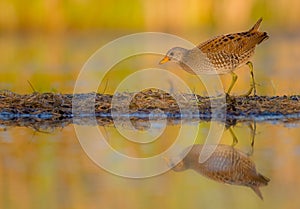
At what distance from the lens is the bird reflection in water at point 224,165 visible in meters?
4.99

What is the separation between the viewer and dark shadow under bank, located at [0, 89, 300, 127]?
6.86 m

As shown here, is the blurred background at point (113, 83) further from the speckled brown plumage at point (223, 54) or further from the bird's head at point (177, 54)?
the bird's head at point (177, 54)

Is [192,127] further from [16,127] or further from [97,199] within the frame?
[97,199]

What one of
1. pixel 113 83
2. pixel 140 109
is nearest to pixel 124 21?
pixel 113 83

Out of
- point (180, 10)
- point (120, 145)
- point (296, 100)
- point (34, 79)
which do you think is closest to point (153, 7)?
point (180, 10)

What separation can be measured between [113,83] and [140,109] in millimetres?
2474

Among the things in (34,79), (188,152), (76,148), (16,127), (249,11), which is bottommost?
(188,152)

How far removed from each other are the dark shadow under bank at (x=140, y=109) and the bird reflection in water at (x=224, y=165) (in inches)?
38.0

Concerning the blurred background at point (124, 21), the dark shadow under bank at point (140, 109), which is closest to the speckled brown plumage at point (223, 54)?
the dark shadow under bank at point (140, 109)

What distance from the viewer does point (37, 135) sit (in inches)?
253

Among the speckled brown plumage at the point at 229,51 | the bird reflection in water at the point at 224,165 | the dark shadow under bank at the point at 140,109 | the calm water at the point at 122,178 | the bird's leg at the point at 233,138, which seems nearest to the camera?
the calm water at the point at 122,178

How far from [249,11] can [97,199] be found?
36.6ft

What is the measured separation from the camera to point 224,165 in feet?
17.5

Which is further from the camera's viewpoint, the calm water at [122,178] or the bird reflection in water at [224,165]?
the bird reflection in water at [224,165]
